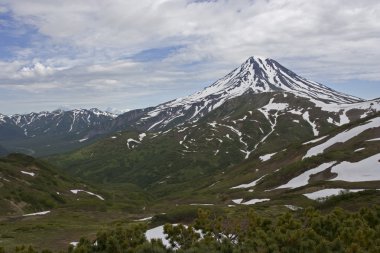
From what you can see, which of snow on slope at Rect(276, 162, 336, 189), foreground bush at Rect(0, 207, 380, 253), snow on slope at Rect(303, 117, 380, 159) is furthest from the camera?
snow on slope at Rect(303, 117, 380, 159)

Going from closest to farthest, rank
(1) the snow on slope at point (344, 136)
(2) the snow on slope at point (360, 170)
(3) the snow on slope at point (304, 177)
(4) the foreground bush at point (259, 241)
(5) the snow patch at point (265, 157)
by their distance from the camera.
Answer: (4) the foreground bush at point (259, 241), (2) the snow on slope at point (360, 170), (3) the snow on slope at point (304, 177), (1) the snow on slope at point (344, 136), (5) the snow patch at point (265, 157)

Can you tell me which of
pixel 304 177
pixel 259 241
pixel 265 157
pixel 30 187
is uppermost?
pixel 30 187

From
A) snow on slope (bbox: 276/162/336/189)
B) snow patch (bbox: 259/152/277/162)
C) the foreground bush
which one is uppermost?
the foreground bush

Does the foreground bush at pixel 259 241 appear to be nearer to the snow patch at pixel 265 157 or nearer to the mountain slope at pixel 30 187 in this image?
the mountain slope at pixel 30 187

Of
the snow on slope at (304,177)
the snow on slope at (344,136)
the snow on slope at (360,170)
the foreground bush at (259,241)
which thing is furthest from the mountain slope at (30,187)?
the foreground bush at (259,241)

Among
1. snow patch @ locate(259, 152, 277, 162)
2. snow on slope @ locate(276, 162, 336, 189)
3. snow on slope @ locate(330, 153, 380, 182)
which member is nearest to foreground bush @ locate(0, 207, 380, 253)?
snow on slope @ locate(330, 153, 380, 182)

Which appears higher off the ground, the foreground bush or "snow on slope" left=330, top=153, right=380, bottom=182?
the foreground bush

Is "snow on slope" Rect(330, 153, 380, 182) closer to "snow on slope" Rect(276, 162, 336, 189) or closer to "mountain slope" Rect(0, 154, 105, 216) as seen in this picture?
"snow on slope" Rect(276, 162, 336, 189)

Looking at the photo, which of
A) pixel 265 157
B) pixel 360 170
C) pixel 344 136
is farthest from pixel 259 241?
pixel 265 157

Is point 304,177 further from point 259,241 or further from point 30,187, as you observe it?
point 30,187
